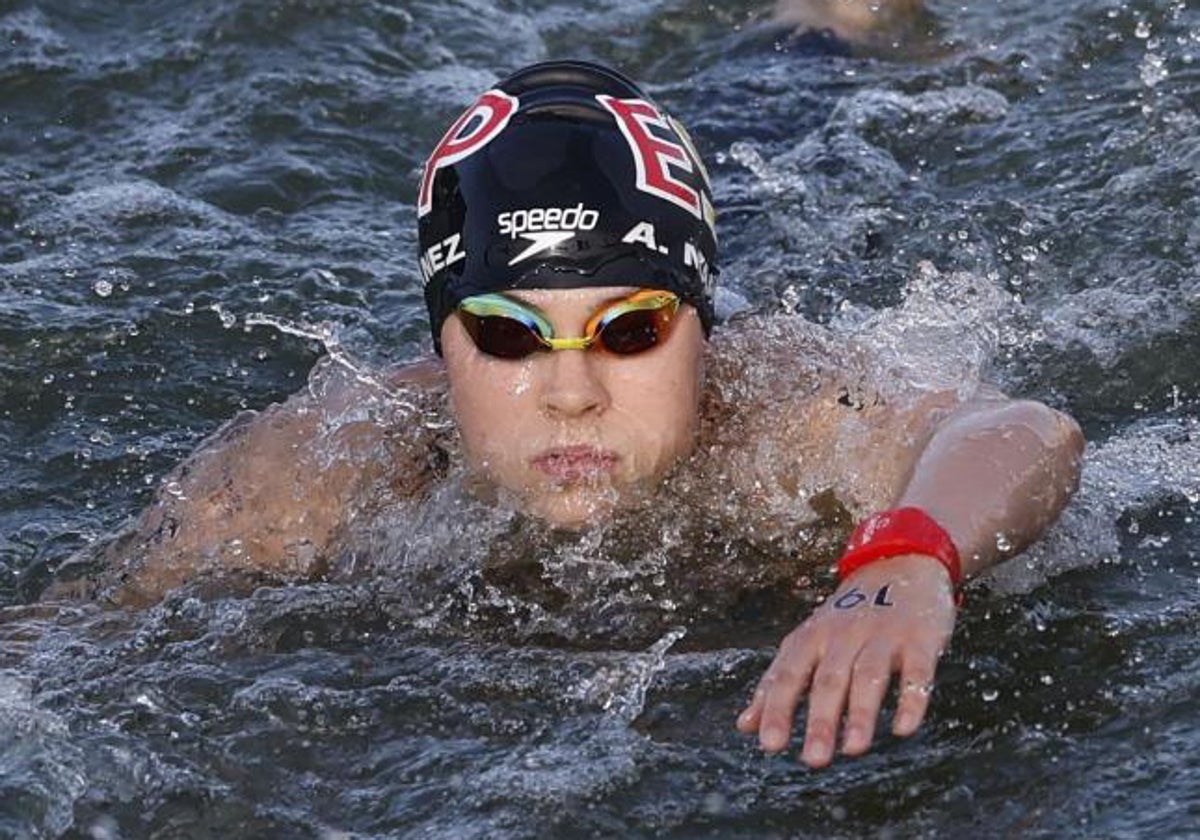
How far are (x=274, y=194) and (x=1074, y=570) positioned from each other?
3.94 m

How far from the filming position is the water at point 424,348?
15.6ft

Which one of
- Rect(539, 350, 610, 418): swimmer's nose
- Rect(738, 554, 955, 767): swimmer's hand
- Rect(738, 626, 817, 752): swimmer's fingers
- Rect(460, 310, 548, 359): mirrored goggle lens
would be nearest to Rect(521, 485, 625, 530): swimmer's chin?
Rect(539, 350, 610, 418): swimmer's nose

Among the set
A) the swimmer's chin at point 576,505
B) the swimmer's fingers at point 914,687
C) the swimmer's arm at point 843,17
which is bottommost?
the swimmer's chin at point 576,505

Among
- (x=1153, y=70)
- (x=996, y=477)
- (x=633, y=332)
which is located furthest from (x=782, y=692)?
(x=1153, y=70)

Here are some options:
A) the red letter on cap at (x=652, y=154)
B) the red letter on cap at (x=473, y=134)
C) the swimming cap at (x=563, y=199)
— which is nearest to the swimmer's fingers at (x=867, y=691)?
the swimming cap at (x=563, y=199)

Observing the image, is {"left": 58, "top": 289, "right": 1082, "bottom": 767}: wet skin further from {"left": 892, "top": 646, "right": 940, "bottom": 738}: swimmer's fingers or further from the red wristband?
{"left": 892, "top": 646, "right": 940, "bottom": 738}: swimmer's fingers

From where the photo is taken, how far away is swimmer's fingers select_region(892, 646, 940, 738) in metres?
4.13

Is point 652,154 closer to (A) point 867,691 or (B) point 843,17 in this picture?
(A) point 867,691

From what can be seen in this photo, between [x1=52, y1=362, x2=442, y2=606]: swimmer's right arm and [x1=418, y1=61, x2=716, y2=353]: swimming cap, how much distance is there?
343 mm

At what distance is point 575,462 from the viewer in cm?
552

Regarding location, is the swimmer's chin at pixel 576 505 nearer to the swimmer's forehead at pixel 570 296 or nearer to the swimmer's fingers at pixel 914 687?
the swimmer's forehead at pixel 570 296

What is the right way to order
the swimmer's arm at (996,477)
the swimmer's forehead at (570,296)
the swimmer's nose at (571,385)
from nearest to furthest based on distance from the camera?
the swimmer's arm at (996,477) → the swimmer's nose at (571,385) → the swimmer's forehead at (570,296)

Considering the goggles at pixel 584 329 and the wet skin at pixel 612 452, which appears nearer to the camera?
the wet skin at pixel 612 452

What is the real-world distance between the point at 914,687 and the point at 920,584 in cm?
38
